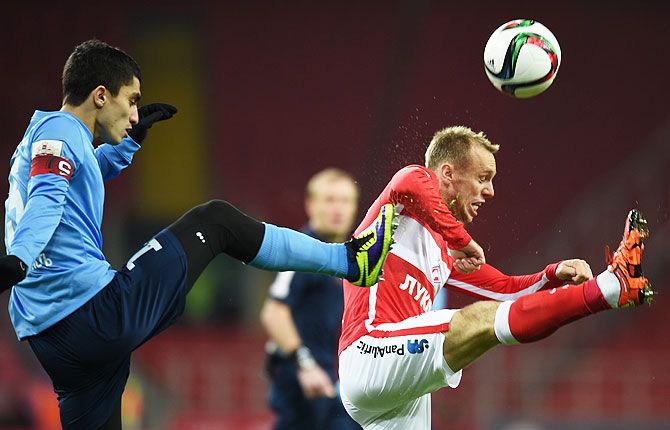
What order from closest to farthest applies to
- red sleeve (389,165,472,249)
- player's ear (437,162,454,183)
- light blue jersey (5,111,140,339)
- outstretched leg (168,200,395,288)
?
light blue jersey (5,111,140,339) → outstretched leg (168,200,395,288) → red sleeve (389,165,472,249) → player's ear (437,162,454,183)

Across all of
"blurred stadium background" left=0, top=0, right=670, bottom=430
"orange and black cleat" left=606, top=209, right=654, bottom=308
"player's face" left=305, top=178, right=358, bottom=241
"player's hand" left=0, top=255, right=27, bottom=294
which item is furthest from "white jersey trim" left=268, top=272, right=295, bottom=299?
"blurred stadium background" left=0, top=0, right=670, bottom=430

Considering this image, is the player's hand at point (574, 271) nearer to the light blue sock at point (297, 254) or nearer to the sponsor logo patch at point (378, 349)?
the sponsor logo patch at point (378, 349)

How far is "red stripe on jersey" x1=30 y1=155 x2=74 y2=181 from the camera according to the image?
4.25 metres

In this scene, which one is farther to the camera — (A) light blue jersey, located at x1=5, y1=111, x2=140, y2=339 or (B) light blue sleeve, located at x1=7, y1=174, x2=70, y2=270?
(A) light blue jersey, located at x1=5, y1=111, x2=140, y2=339

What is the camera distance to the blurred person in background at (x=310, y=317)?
23.7 ft

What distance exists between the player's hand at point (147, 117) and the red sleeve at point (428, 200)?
122cm

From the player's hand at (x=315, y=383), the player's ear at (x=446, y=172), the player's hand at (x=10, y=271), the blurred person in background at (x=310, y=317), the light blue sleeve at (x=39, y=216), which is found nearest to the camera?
the player's hand at (x=10, y=271)

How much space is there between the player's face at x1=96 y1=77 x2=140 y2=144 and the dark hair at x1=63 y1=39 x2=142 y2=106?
32 millimetres

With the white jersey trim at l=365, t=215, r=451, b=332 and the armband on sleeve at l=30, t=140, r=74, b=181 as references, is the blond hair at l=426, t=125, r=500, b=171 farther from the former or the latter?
the armband on sleeve at l=30, t=140, r=74, b=181

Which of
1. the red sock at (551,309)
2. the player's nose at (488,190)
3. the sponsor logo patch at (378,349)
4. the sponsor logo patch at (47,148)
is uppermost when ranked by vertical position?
the player's nose at (488,190)

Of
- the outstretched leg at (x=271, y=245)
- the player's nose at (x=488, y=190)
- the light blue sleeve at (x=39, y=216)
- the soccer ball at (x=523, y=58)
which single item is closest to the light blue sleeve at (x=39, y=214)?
the light blue sleeve at (x=39, y=216)

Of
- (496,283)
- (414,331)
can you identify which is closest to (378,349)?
(414,331)

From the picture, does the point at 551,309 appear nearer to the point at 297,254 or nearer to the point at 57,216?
the point at 297,254

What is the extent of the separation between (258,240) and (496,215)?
2.03 m
